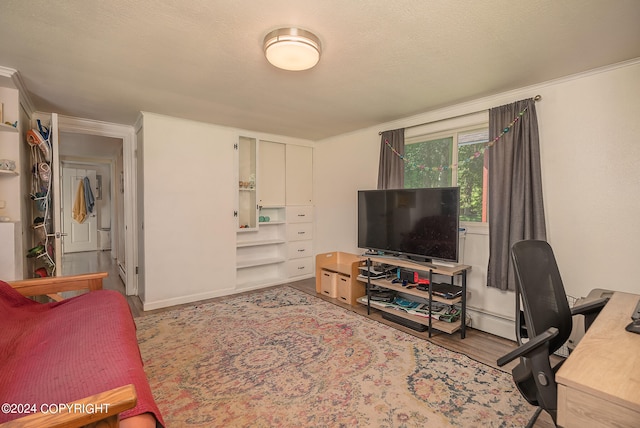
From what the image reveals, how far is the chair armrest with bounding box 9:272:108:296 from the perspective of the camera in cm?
210

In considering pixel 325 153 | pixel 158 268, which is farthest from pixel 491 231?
pixel 158 268

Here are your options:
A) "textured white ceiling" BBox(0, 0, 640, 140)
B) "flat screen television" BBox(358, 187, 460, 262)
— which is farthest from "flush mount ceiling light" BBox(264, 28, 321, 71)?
"flat screen television" BBox(358, 187, 460, 262)

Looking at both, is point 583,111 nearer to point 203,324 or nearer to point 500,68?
point 500,68

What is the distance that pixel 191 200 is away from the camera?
12.6ft

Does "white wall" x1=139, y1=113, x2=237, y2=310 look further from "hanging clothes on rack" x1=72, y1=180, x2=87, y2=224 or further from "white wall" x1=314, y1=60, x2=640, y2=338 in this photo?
"hanging clothes on rack" x1=72, y1=180, x2=87, y2=224

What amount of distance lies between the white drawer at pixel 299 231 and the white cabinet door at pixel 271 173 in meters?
0.43

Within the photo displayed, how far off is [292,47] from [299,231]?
11.3ft

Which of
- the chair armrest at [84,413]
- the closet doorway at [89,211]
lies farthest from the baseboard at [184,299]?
the closet doorway at [89,211]

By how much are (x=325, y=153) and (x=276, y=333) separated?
3021 millimetres

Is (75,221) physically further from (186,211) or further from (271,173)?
(271,173)

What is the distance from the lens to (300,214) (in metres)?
4.99

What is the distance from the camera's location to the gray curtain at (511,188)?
8.41 ft

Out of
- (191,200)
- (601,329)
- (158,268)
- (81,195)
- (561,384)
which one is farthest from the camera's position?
(81,195)

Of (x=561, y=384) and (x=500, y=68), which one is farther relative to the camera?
(x=500, y=68)
